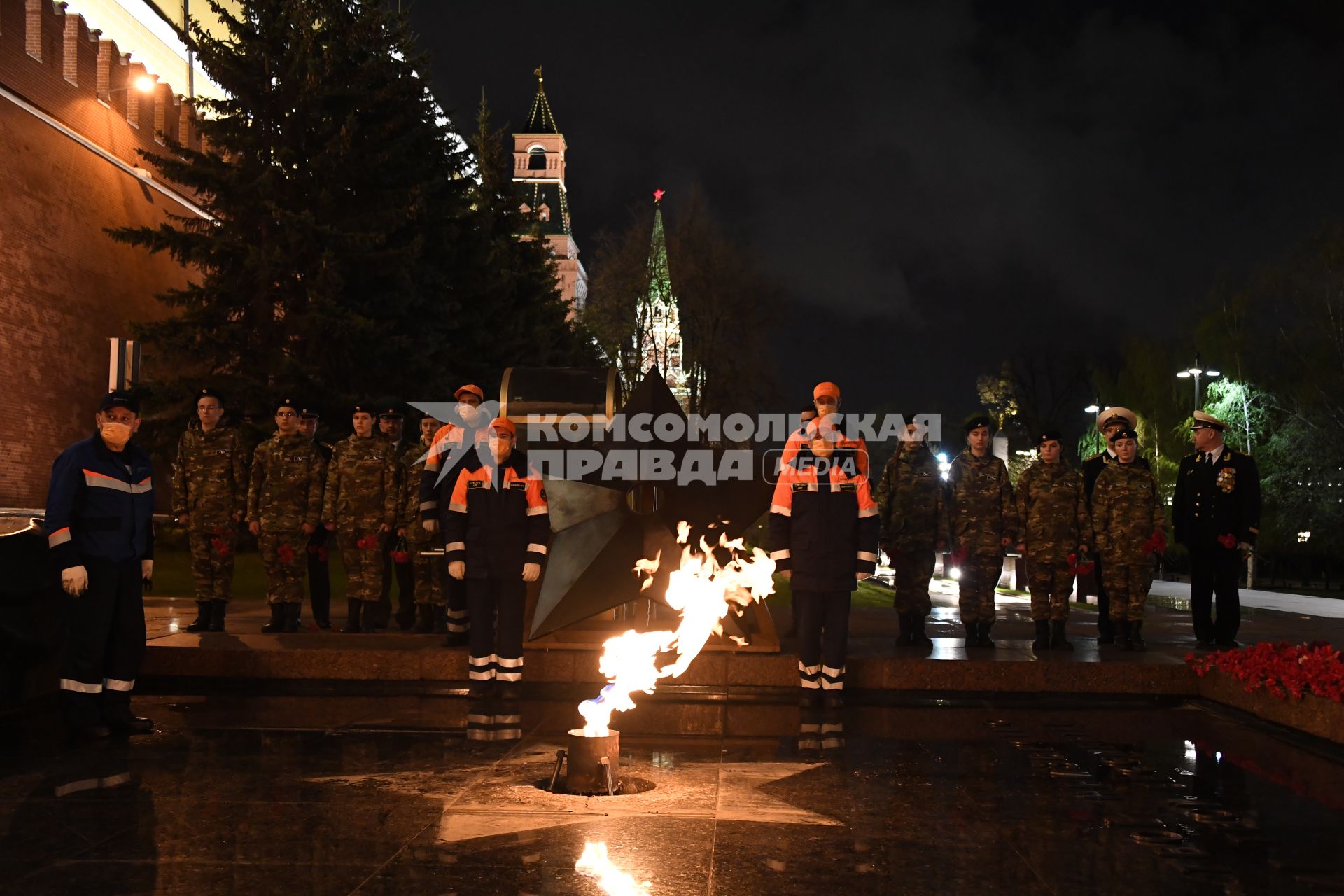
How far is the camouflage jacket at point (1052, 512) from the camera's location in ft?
32.1

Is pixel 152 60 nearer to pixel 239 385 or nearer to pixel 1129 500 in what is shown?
pixel 239 385

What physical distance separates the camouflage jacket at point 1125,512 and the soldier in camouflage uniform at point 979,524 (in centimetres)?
73

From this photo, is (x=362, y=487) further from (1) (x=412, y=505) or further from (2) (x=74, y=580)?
(2) (x=74, y=580)

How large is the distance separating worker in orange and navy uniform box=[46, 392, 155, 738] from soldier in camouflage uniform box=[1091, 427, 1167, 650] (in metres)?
7.15

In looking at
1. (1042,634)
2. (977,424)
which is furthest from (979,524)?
(1042,634)

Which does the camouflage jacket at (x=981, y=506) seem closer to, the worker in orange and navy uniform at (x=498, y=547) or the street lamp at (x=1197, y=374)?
the worker in orange and navy uniform at (x=498, y=547)

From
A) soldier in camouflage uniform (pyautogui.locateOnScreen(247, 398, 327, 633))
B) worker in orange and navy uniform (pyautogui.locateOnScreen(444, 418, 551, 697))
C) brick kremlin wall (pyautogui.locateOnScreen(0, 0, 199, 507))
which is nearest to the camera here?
worker in orange and navy uniform (pyautogui.locateOnScreen(444, 418, 551, 697))

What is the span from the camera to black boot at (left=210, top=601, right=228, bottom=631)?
33.4 ft

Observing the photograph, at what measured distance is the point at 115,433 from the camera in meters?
7.38

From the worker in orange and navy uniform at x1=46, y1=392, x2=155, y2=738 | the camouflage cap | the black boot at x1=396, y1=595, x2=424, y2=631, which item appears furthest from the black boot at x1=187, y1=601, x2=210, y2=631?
the camouflage cap

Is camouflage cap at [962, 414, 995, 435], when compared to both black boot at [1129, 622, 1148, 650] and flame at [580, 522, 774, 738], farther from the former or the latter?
flame at [580, 522, 774, 738]

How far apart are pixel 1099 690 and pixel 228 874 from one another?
6.47m

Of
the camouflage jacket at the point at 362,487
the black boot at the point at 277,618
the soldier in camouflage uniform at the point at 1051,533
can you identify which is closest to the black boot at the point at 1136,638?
the soldier in camouflage uniform at the point at 1051,533

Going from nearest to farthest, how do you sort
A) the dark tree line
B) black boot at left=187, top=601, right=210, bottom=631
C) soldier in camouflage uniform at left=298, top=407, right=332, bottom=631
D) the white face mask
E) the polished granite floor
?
1. the polished granite floor
2. the white face mask
3. black boot at left=187, top=601, right=210, bottom=631
4. soldier in camouflage uniform at left=298, top=407, right=332, bottom=631
5. the dark tree line
